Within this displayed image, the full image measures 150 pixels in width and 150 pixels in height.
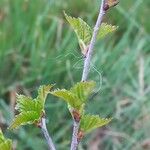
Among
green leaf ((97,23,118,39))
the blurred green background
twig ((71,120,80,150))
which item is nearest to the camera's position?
twig ((71,120,80,150))

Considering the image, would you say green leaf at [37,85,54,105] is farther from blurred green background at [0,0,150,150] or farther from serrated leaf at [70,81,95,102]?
blurred green background at [0,0,150,150]

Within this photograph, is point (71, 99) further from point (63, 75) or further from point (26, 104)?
point (63, 75)

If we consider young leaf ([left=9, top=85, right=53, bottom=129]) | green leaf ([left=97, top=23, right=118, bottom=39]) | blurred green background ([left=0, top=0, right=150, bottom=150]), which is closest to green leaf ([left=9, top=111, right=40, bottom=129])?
young leaf ([left=9, top=85, right=53, bottom=129])

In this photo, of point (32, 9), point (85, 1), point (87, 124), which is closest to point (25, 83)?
point (32, 9)

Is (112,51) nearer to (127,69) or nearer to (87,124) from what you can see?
(127,69)

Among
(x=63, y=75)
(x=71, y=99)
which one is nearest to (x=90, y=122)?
(x=71, y=99)

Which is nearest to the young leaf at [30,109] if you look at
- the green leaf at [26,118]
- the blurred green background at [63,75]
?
the green leaf at [26,118]
